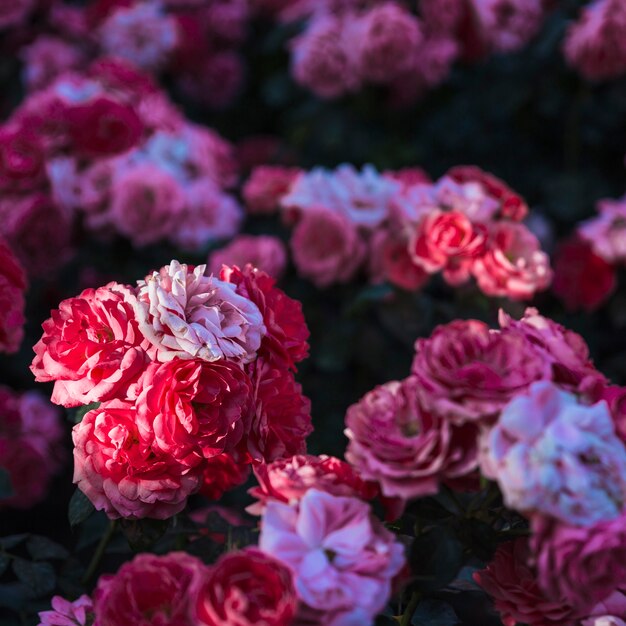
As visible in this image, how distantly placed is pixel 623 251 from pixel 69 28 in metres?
1.88

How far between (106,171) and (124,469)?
1146mm

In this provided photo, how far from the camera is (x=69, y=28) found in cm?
288

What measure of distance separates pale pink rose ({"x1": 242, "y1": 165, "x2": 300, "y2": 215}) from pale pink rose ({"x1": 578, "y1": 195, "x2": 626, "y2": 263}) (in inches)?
26.7

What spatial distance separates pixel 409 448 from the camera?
31.6 inches

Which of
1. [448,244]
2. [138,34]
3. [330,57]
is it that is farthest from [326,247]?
[138,34]

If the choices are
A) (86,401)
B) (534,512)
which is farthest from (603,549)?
(86,401)

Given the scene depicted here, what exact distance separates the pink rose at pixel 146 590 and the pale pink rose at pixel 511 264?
931 mm

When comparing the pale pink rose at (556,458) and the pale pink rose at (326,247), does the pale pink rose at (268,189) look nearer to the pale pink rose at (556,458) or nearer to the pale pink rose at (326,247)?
the pale pink rose at (326,247)

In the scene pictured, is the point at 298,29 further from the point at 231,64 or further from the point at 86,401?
the point at 86,401

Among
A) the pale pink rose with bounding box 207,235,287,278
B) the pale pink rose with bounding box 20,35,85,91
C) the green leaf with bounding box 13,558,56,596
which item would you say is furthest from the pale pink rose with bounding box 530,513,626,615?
the pale pink rose with bounding box 20,35,85,91

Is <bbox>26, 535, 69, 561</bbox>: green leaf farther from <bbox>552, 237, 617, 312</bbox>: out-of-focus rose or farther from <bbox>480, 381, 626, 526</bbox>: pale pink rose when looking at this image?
<bbox>552, 237, 617, 312</bbox>: out-of-focus rose

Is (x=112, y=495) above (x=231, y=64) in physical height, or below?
above

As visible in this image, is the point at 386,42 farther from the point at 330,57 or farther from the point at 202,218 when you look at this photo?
the point at 202,218

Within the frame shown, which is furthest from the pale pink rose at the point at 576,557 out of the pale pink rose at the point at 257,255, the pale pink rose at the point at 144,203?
the pale pink rose at the point at 144,203
